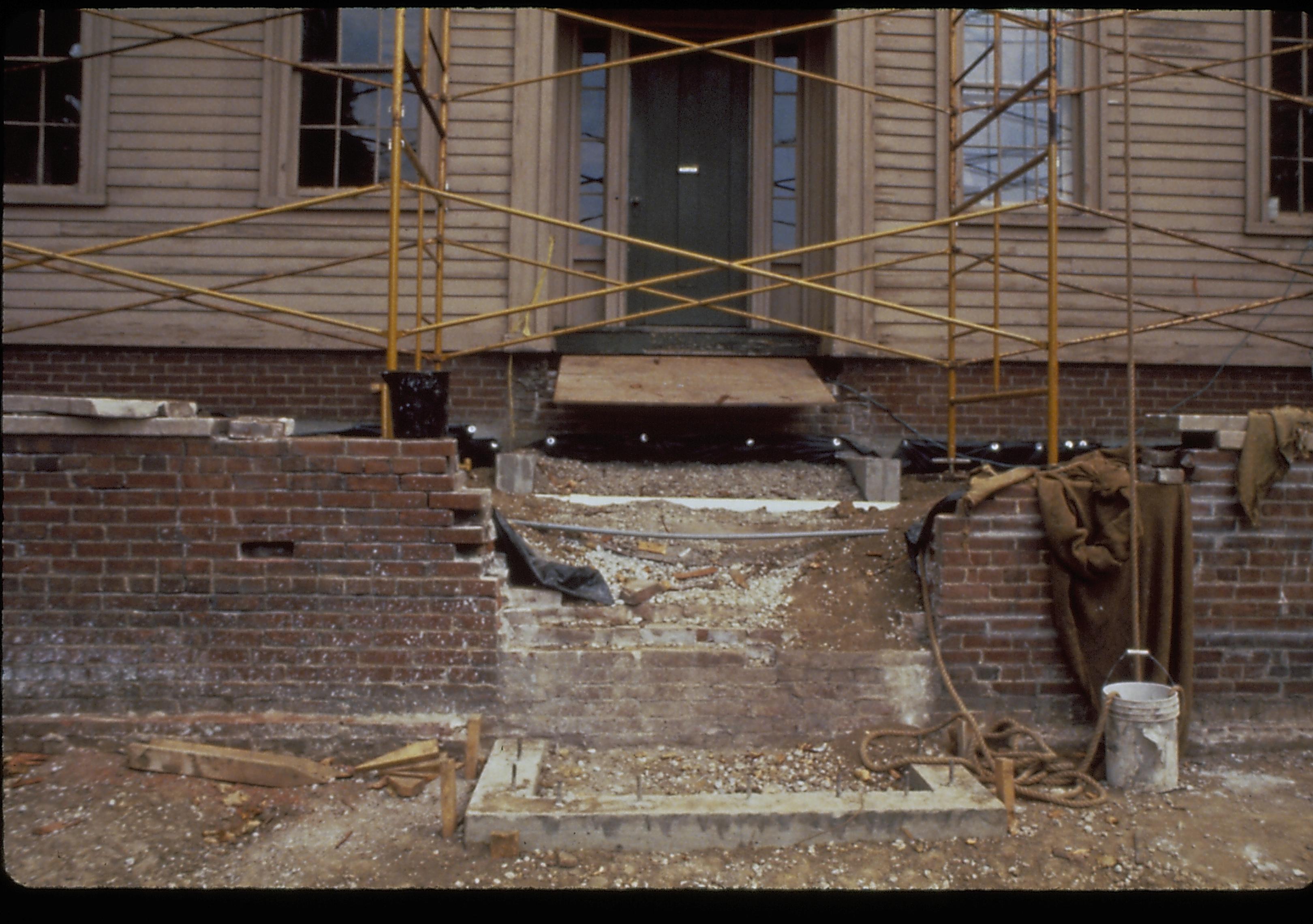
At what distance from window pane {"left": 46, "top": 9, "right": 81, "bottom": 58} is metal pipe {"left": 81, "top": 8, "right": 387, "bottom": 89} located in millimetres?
142

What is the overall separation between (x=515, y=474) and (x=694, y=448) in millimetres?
1635

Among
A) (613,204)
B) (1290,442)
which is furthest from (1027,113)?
(1290,442)

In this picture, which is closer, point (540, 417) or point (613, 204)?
point (540, 417)

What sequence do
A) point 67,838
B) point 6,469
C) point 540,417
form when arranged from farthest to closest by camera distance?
1. point 540,417
2. point 6,469
3. point 67,838

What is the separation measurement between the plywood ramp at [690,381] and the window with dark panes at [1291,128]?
15.3 ft

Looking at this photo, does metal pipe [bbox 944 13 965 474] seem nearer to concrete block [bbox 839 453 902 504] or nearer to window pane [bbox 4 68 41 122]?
concrete block [bbox 839 453 902 504]

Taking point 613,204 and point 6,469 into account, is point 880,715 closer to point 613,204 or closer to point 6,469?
point 6,469

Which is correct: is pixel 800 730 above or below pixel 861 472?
below

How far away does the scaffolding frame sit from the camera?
160 inches

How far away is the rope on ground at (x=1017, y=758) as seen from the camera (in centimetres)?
338

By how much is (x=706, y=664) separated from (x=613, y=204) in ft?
16.3

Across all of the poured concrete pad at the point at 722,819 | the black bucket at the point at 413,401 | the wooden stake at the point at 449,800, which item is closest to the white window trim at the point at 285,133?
the black bucket at the point at 413,401

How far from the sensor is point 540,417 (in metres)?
6.90

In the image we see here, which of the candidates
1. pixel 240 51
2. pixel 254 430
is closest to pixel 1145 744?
pixel 254 430
